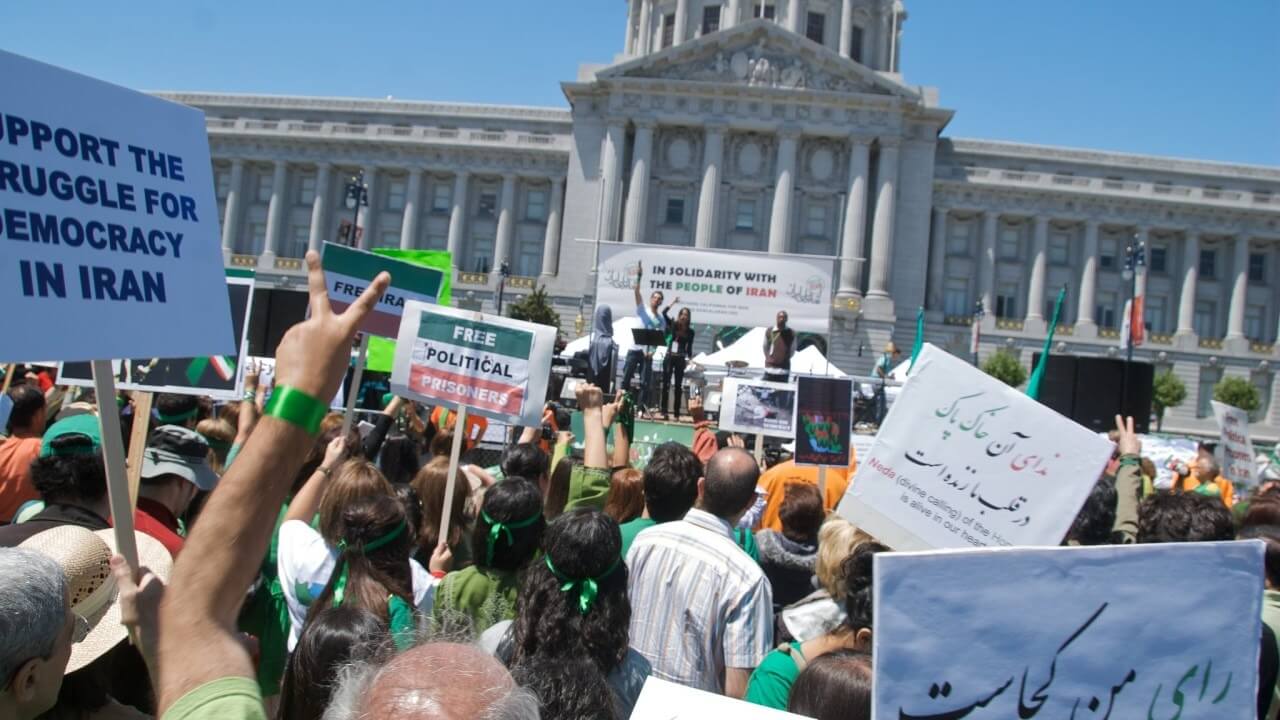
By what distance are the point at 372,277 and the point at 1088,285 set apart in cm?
5284

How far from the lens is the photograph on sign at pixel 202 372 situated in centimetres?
545

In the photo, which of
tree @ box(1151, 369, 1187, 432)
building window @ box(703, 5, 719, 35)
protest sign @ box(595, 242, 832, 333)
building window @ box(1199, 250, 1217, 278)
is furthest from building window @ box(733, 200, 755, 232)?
protest sign @ box(595, 242, 832, 333)

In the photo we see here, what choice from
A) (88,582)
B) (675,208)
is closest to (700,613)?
(88,582)

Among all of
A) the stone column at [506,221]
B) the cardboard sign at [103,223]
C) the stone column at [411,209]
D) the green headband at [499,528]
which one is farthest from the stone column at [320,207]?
the cardboard sign at [103,223]

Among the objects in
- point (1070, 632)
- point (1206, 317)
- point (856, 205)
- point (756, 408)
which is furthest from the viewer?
point (1206, 317)

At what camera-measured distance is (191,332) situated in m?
2.28

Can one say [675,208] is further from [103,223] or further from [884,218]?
[103,223]

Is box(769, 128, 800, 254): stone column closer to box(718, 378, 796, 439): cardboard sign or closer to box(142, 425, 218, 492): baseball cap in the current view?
box(718, 378, 796, 439): cardboard sign

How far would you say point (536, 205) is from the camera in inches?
2160

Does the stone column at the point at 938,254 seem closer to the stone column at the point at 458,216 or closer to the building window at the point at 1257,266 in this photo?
the building window at the point at 1257,266

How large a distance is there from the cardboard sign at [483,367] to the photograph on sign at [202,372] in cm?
95

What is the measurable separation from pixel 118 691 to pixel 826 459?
19.5 ft

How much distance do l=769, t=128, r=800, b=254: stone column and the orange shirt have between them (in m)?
44.1

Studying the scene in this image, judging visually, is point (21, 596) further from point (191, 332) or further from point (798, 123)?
point (798, 123)
